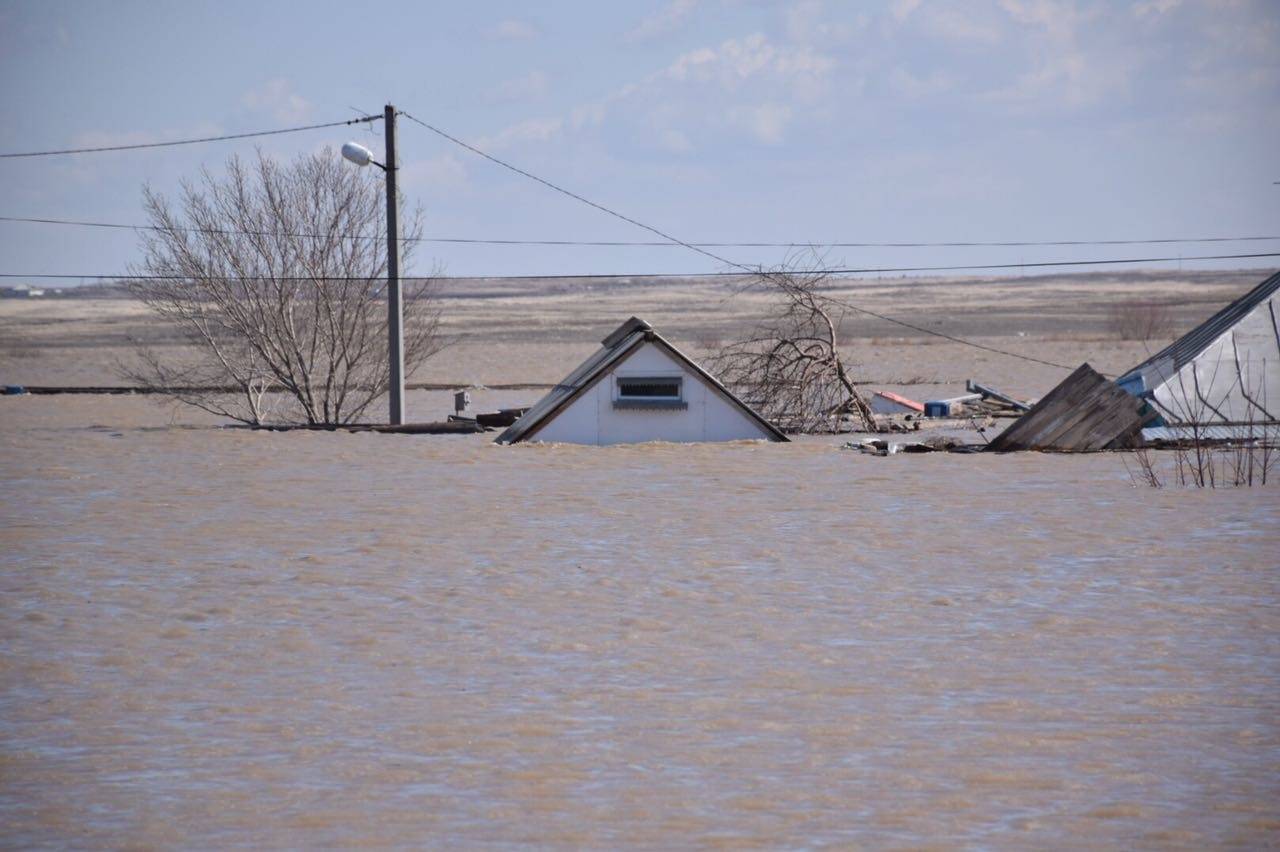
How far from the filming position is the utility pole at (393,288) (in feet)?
91.0

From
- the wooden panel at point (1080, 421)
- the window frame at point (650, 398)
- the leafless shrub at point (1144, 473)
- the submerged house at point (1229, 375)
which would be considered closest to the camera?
the leafless shrub at point (1144, 473)

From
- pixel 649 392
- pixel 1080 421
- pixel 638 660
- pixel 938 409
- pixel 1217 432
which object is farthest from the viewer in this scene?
pixel 938 409

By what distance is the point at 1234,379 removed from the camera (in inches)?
1000

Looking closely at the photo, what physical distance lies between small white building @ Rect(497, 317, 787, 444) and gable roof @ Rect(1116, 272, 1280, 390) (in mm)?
6724

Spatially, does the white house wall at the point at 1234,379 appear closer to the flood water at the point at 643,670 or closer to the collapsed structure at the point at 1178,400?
the collapsed structure at the point at 1178,400

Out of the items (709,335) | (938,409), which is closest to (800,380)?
(938,409)

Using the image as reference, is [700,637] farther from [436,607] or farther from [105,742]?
[105,742]

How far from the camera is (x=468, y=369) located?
56.6m

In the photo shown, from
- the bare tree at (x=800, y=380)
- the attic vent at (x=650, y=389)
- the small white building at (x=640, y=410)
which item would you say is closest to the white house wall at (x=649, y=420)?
the small white building at (x=640, y=410)

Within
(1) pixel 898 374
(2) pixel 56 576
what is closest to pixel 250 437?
(2) pixel 56 576

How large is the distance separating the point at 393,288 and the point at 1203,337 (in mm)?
14835

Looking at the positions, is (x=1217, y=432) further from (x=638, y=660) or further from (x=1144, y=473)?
(x=638, y=660)

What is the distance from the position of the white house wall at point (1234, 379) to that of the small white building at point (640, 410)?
6760 mm

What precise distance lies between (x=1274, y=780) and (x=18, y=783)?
6.20 meters
